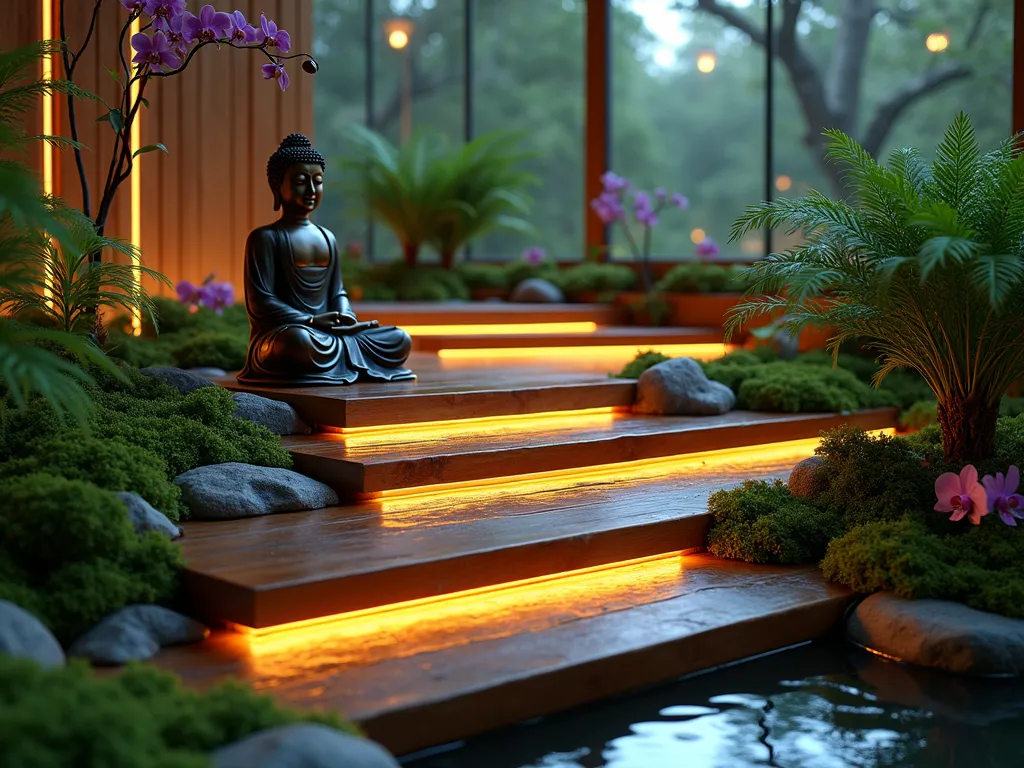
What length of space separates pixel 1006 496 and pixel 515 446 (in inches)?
97.7

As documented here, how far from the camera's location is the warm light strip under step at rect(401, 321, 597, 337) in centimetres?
1052

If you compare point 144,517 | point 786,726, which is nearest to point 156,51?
point 144,517

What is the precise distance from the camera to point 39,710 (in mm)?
2621

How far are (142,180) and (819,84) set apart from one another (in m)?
8.19

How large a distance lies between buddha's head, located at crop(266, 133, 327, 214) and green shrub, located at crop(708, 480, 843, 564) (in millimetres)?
3323

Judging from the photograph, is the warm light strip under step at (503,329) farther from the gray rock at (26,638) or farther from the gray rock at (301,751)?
the gray rock at (301,751)

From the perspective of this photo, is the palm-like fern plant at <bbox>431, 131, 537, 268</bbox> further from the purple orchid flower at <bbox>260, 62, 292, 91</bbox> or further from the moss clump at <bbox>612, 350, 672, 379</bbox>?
the purple orchid flower at <bbox>260, 62, 292, 91</bbox>

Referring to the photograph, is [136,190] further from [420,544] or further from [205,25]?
[420,544]

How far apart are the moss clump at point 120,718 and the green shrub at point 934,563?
2763 mm

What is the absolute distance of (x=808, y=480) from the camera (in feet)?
19.0

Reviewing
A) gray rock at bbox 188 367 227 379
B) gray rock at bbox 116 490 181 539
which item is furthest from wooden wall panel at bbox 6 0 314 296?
gray rock at bbox 116 490 181 539

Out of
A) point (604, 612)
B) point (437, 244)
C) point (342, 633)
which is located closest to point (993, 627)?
point (604, 612)

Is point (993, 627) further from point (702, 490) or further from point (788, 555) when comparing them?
point (702, 490)

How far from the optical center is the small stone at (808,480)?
18.9 feet
